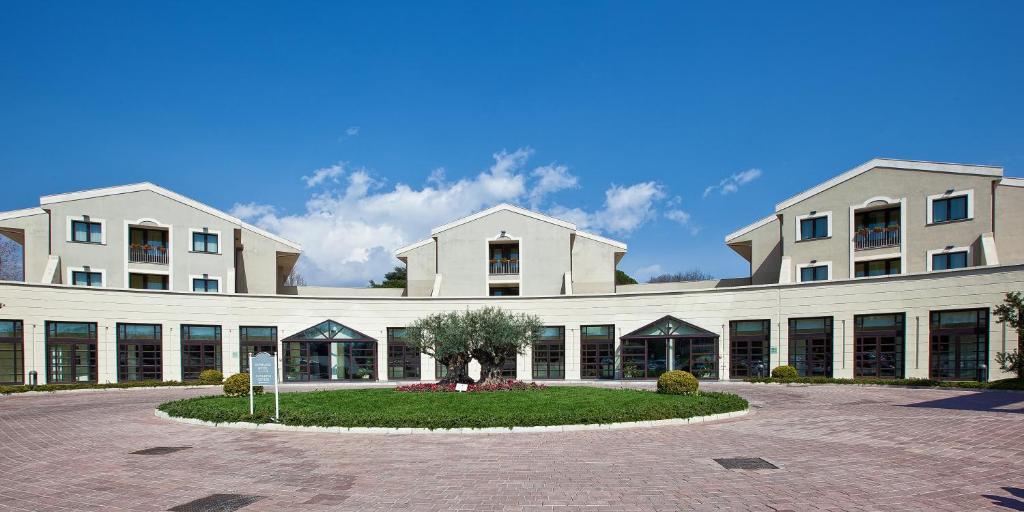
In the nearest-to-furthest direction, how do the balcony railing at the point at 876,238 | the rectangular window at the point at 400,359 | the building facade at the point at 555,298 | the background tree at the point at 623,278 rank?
the building facade at the point at 555,298 → the balcony railing at the point at 876,238 → the rectangular window at the point at 400,359 → the background tree at the point at 623,278

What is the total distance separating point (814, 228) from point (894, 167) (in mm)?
5233

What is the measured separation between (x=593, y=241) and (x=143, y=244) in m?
29.7

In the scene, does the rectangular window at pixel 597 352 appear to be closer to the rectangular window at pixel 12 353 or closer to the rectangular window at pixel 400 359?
the rectangular window at pixel 400 359

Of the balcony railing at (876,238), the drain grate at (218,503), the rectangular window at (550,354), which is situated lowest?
the drain grate at (218,503)

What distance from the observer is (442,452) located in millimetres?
12938

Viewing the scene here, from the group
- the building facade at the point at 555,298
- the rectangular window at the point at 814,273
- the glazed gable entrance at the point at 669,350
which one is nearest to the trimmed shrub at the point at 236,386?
the building facade at the point at 555,298

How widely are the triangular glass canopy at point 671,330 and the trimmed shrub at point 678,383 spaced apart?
13167mm

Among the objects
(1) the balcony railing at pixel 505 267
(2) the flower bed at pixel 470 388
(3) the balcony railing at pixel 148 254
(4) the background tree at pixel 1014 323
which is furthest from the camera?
(1) the balcony railing at pixel 505 267

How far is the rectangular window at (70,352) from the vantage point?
1219 inches

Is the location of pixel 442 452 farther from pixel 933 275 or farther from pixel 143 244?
pixel 143 244

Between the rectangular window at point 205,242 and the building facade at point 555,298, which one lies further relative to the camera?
the rectangular window at point 205,242

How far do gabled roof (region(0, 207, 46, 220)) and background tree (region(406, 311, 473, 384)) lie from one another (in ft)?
85.0

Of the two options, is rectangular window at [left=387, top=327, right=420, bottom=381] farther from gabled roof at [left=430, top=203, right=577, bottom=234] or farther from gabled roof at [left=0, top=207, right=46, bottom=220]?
gabled roof at [left=0, top=207, right=46, bottom=220]

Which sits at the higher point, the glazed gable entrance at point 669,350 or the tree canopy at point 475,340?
the glazed gable entrance at point 669,350
